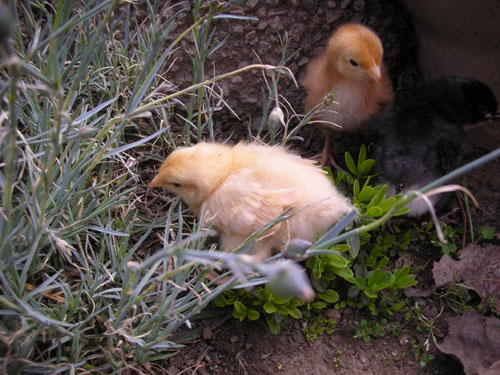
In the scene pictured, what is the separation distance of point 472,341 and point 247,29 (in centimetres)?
204

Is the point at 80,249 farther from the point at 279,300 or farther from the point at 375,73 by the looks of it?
the point at 375,73

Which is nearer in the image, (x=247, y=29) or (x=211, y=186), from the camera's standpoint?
(x=211, y=186)

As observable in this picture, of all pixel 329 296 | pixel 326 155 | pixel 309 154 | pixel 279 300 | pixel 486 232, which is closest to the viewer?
pixel 279 300

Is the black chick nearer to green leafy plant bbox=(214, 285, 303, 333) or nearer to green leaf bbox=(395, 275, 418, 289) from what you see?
green leaf bbox=(395, 275, 418, 289)

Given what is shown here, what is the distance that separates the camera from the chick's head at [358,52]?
214 centimetres

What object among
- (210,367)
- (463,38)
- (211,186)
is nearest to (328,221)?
(211,186)

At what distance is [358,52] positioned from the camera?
7.02ft

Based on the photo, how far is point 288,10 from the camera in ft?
9.55

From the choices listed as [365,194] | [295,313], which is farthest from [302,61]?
[295,313]

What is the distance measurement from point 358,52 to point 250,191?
857 mm

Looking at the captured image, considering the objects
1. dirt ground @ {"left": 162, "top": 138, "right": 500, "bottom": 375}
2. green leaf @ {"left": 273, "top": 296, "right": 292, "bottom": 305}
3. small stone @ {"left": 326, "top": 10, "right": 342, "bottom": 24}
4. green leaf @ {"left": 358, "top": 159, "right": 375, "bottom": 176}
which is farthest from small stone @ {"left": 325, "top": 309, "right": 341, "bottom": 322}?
small stone @ {"left": 326, "top": 10, "right": 342, "bottom": 24}

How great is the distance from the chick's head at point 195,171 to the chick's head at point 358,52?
0.78 meters

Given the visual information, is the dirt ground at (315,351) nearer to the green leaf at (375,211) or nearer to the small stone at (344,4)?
the green leaf at (375,211)

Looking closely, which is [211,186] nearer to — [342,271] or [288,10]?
[342,271]
